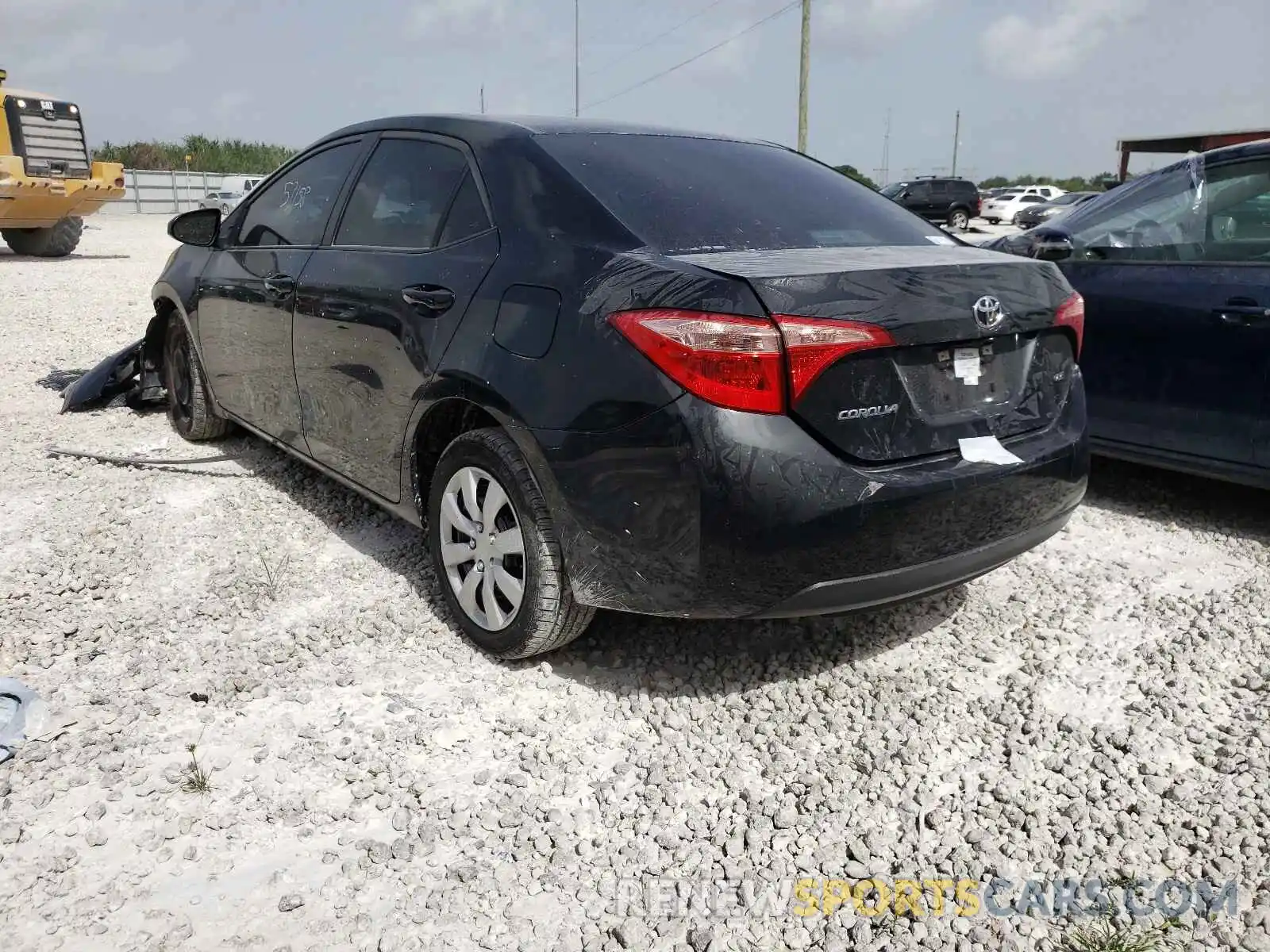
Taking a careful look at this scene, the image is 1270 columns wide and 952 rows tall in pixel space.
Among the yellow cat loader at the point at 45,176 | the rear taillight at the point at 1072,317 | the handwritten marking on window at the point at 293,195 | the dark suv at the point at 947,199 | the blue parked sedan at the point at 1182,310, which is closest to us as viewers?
the rear taillight at the point at 1072,317

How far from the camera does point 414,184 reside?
11.3 feet

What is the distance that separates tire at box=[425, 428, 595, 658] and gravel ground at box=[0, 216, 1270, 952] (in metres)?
0.15

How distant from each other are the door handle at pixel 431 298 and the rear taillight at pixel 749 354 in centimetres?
90

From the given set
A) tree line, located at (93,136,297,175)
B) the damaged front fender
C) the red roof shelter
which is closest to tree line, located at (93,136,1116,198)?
tree line, located at (93,136,297,175)

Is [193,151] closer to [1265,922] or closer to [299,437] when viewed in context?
[299,437]

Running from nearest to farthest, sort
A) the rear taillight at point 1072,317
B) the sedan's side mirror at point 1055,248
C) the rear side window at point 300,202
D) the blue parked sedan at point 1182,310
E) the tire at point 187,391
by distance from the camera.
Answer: the rear taillight at point 1072,317
the rear side window at point 300,202
the blue parked sedan at point 1182,310
the sedan's side mirror at point 1055,248
the tire at point 187,391

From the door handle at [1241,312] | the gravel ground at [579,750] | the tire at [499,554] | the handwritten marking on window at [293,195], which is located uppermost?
the handwritten marking on window at [293,195]

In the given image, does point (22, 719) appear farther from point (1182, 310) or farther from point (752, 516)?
point (1182, 310)

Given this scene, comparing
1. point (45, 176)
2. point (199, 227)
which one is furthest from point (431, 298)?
point (45, 176)

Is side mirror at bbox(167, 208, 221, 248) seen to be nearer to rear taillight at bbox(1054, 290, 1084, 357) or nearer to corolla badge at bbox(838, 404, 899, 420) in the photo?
corolla badge at bbox(838, 404, 899, 420)

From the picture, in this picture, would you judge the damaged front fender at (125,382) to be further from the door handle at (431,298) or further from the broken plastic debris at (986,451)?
the broken plastic debris at (986,451)

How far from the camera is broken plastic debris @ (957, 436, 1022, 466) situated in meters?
2.70

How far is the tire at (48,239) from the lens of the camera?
17609mm

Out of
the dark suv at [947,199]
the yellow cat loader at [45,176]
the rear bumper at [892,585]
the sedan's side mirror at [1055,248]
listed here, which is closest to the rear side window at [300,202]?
the rear bumper at [892,585]
